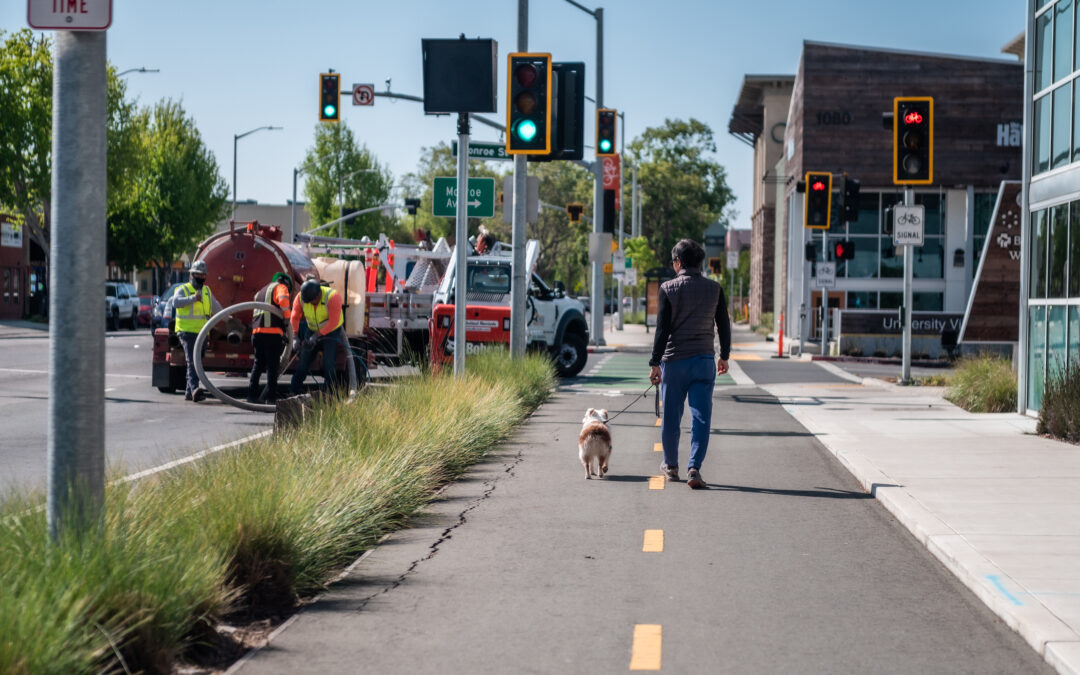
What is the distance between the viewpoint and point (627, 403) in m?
19.5

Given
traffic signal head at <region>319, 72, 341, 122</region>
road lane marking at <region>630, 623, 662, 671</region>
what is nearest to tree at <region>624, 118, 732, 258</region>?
traffic signal head at <region>319, 72, 341, 122</region>

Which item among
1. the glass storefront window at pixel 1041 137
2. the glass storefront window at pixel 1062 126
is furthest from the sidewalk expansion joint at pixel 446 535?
the glass storefront window at pixel 1041 137

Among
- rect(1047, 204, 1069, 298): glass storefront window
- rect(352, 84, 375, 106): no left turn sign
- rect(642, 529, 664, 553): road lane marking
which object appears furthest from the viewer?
rect(352, 84, 375, 106): no left turn sign

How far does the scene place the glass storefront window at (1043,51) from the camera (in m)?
17.0

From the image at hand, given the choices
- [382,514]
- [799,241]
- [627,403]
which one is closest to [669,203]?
[799,241]

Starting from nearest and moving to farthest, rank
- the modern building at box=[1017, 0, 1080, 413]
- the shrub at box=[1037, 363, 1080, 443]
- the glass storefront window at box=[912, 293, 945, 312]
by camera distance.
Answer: the shrub at box=[1037, 363, 1080, 443] → the modern building at box=[1017, 0, 1080, 413] → the glass storefront window at box=[912, 293, 945, 312]

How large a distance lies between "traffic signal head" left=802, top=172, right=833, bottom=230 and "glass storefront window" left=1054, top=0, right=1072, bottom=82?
580 inches

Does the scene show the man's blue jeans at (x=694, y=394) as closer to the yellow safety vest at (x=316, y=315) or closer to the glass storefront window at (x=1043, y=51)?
the yellow safety vest at (x=316, y=315)

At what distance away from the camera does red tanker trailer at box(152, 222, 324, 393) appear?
18766mm

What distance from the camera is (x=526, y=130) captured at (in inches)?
631

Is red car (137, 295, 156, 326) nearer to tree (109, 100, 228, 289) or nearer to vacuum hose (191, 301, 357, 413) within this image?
→ tree (109, 100, 228, 289)

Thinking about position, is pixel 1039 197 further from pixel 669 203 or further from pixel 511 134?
pixel 669 203

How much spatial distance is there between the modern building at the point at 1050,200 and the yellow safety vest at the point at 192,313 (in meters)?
10.7

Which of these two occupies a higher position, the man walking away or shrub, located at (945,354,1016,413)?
the man walking away
